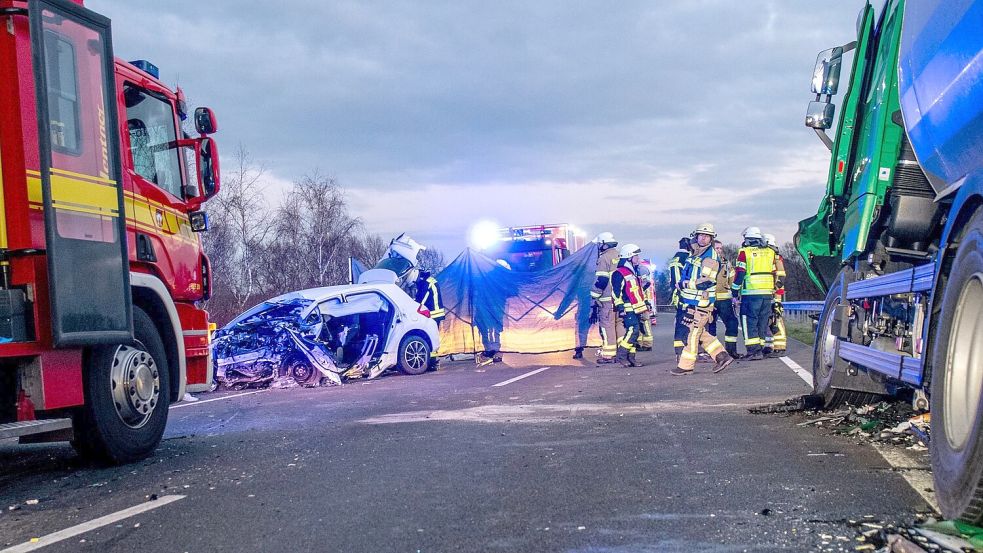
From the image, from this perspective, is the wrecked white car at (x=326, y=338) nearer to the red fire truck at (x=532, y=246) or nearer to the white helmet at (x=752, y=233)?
the white helmet at (x=752, y=233)

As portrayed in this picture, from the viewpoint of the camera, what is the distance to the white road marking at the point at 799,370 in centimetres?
1087

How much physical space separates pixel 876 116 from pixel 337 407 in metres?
6.20

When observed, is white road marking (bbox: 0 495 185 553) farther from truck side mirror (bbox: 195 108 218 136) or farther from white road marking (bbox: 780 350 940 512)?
white road marking (bbox: 780 350 940 512)

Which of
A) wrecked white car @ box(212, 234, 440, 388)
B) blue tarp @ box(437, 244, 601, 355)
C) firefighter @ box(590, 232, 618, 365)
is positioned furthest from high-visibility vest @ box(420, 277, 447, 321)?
firefighter @ box(590, 232, 618, 365)

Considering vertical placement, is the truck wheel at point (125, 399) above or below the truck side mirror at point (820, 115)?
below

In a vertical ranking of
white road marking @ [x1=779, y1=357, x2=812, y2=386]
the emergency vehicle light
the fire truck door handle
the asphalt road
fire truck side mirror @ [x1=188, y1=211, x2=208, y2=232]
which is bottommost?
white road marking @ [x1=779, y1=357, x2=812, y2=386]

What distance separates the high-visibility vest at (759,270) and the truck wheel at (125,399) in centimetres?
1098

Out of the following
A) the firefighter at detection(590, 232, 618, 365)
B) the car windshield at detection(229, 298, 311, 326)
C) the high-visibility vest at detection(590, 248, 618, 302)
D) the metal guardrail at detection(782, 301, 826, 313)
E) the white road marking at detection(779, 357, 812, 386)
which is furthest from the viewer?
the high-visibility vest at detection(590, 248, 618, 302)

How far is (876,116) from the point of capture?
6.63m

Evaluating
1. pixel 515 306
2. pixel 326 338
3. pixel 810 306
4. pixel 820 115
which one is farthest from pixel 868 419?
pixel 515 306

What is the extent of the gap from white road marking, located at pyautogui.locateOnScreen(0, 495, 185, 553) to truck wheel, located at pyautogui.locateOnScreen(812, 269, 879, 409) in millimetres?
5185

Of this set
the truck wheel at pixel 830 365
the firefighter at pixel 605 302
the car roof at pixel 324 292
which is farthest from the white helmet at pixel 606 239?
the truck wheel at pixel 830 365

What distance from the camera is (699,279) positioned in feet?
40.5

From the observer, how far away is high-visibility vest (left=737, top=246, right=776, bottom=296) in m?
15.1
